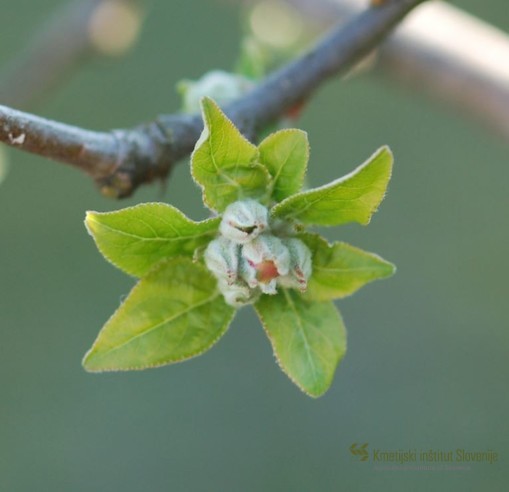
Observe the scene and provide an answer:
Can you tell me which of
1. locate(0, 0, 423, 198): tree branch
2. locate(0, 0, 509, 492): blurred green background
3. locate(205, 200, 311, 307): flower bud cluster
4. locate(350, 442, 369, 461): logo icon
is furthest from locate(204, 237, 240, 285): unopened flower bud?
locate(0, 0, 509, 492): blurred green background

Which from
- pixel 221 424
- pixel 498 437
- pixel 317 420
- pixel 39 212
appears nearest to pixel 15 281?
pixel 39 212

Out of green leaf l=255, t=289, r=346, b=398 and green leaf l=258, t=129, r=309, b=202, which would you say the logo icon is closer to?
green leaf l=255, t=289, r=346, b=398

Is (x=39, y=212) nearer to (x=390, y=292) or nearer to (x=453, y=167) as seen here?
(x=390, y=292)

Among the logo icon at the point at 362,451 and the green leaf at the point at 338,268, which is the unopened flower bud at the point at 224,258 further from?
the logo icon at the point at 362,451

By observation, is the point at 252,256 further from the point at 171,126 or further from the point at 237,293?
the point at 171,126

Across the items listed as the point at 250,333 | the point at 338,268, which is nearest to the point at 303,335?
the point at 338,268
